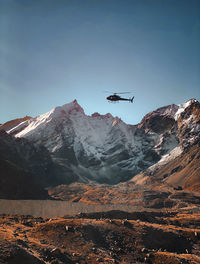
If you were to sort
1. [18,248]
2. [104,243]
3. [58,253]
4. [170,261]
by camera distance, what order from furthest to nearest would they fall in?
[104,243]
[170,261]
[58,253]
[18,248]

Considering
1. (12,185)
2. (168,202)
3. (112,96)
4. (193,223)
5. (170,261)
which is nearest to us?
(170,261)

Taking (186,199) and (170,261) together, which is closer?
(170,261)

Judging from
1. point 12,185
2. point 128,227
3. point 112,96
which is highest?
point 112,96

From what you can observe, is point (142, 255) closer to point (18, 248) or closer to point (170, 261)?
point (170, 261)

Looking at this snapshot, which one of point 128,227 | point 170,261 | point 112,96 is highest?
point 112,96

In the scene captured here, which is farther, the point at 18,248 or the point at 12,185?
the point at 12,185

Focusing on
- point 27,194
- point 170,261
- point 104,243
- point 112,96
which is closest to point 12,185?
point 27,194

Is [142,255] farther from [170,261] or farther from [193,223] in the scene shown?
[193,223]

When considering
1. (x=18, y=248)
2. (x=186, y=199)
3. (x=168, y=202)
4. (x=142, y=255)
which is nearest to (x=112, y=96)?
(x=142, y=255)

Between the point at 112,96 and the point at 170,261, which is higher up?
the point at 112,96
